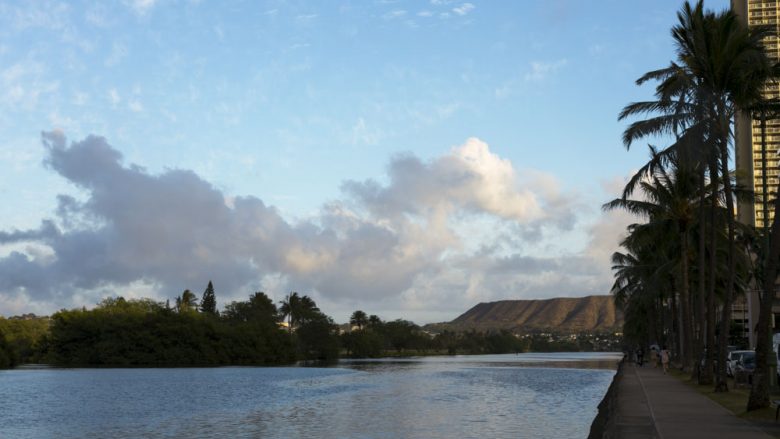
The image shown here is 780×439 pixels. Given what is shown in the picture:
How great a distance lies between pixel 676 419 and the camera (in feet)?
64.6

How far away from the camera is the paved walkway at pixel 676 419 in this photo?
1667 centimetres

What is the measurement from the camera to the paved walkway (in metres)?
16.7

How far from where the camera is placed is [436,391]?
49.4m

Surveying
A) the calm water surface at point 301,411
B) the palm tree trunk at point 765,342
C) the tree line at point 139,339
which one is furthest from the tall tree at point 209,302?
the palm tree trunk at point 765,342

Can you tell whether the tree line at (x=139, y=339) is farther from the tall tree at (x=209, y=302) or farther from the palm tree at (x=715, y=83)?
the palm tree at (x=715, y=83)

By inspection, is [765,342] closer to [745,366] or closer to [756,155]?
[745,366]

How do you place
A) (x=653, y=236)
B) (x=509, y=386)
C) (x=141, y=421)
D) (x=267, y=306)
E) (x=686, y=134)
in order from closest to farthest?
(x=686, y=134)
(x=141, y=421)
(x=653, y=236)
(x=509, y=386)
(x=267, y=306)

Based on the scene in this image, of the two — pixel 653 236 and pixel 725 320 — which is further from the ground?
pixel 653 236

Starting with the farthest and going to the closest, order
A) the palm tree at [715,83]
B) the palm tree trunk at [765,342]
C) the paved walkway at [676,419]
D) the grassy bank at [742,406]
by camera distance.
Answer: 1. the palm tree at [715,83]
2. the palm tree trunk at [765,342]
3. the grassy bank at [742,406]
4. the paved walkway at [676,419]

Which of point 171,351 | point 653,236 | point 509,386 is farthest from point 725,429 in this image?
point 171,351

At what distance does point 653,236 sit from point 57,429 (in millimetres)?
34436

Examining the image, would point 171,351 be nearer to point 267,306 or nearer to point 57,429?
point 267,306

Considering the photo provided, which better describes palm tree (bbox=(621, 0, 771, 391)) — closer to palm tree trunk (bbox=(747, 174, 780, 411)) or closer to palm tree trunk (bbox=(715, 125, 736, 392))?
palm tree trunk (bbox=(715, 125, 736, 392))

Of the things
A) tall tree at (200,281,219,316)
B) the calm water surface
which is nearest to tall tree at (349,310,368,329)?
tall tree at (200,281,219,316)
